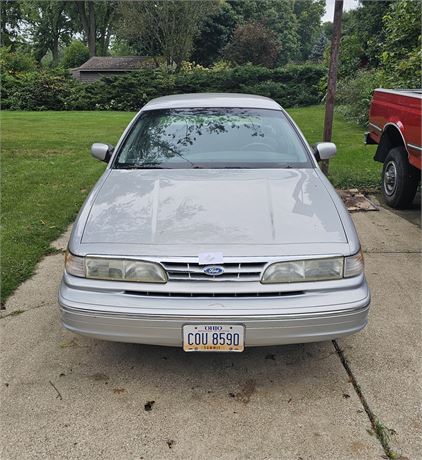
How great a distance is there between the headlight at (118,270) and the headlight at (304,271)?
57 centimetres

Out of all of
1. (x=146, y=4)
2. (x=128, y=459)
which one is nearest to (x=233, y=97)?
(x=128, y=459)

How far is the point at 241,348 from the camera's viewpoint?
8.38 feet

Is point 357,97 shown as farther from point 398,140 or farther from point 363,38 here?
point 363,38

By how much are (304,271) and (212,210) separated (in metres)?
0.68

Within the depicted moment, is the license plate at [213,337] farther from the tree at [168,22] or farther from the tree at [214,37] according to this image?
the tree at [214,37]

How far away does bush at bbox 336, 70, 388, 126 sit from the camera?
12405 mm

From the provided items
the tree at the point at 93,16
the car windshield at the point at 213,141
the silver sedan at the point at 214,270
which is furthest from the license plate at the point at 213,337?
the tree at the point at 93,16

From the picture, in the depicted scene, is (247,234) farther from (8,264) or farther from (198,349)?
(8,264)

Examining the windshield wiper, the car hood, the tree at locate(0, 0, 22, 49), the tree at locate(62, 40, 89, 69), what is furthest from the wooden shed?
the car hood

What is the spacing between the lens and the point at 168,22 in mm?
27484

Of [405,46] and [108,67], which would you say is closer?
[405,46]

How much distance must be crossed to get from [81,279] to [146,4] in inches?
1102

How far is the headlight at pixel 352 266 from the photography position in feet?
8.69

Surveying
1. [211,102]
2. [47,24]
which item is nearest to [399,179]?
[211,102]
